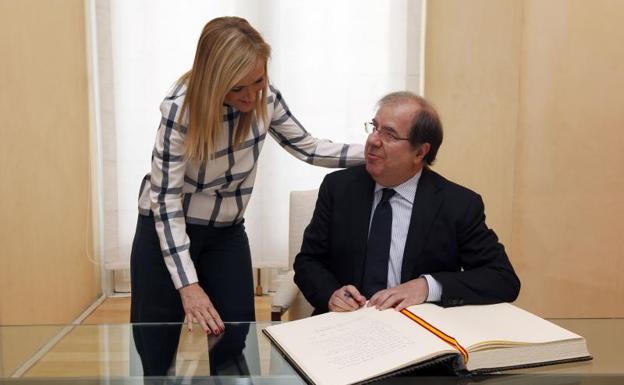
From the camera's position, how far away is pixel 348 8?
3.80m

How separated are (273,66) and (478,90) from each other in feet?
4.27

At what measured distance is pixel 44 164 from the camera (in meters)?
3.17

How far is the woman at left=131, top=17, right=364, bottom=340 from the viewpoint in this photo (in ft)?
5.34

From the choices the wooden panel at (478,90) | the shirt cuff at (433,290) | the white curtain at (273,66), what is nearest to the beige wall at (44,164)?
the white curtain at (273,66)

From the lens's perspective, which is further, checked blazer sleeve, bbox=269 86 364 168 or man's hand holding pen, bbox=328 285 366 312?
checked blazer sleeve, bbox=269 86 364 168

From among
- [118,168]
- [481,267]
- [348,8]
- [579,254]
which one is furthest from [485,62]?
[118,168]

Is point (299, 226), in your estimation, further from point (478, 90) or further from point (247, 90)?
point (478, 90)

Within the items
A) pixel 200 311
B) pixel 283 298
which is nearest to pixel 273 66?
pixel 283 298

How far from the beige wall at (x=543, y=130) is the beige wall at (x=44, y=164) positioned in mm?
2200

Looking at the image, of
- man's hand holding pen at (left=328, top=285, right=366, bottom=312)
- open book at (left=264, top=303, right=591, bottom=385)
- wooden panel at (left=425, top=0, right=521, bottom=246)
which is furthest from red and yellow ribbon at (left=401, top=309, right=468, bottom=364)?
wooden panel at (left=425, top=0, right=521, bottom=246)

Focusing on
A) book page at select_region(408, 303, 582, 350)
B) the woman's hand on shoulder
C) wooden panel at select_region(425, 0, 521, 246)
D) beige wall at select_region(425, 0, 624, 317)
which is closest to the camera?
book page at select_region(408, 303, 582, 350)

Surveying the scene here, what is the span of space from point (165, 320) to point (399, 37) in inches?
102

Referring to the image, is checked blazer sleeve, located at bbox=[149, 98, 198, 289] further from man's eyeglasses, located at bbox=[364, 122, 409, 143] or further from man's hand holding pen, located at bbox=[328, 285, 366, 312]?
man's eyeglasses, located at bbox=[364, 122, 409, 143]

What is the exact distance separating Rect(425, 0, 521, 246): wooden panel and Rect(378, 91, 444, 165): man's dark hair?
5.86ft
